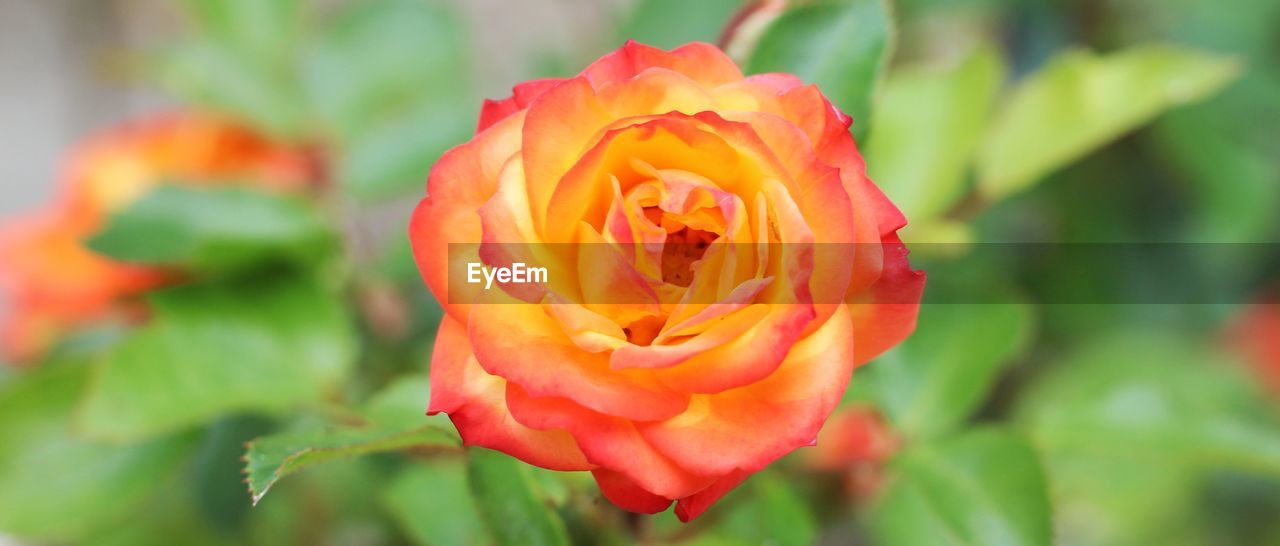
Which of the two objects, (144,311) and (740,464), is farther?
(144,311)

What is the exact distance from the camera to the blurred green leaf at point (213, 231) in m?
0.38

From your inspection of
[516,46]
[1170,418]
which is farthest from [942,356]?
[516,46]

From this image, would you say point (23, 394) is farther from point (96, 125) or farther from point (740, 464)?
point (96, 125)

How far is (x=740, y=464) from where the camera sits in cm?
19

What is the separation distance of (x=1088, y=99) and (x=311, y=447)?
290 mm

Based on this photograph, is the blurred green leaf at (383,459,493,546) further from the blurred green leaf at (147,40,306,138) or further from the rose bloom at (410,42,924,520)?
the blurred green leaf at (147,40,306,138)

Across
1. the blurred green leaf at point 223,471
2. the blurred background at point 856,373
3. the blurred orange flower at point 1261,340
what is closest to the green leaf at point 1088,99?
the blurred background at point 856,373

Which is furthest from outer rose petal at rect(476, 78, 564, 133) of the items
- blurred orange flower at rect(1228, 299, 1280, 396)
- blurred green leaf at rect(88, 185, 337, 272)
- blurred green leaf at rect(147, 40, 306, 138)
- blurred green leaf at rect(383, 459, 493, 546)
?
blurred orange flower at rect(1228, 299, 1280, 396)

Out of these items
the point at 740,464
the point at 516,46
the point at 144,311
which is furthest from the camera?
the point at 516,46

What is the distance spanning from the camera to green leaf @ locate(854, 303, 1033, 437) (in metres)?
0.36

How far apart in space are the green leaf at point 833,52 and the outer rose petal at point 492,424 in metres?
0.13

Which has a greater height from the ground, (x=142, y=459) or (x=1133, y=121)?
(x=1133, y=121)

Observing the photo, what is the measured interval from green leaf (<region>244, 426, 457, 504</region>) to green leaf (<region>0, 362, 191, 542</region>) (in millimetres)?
222

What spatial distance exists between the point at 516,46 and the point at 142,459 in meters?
0.57
